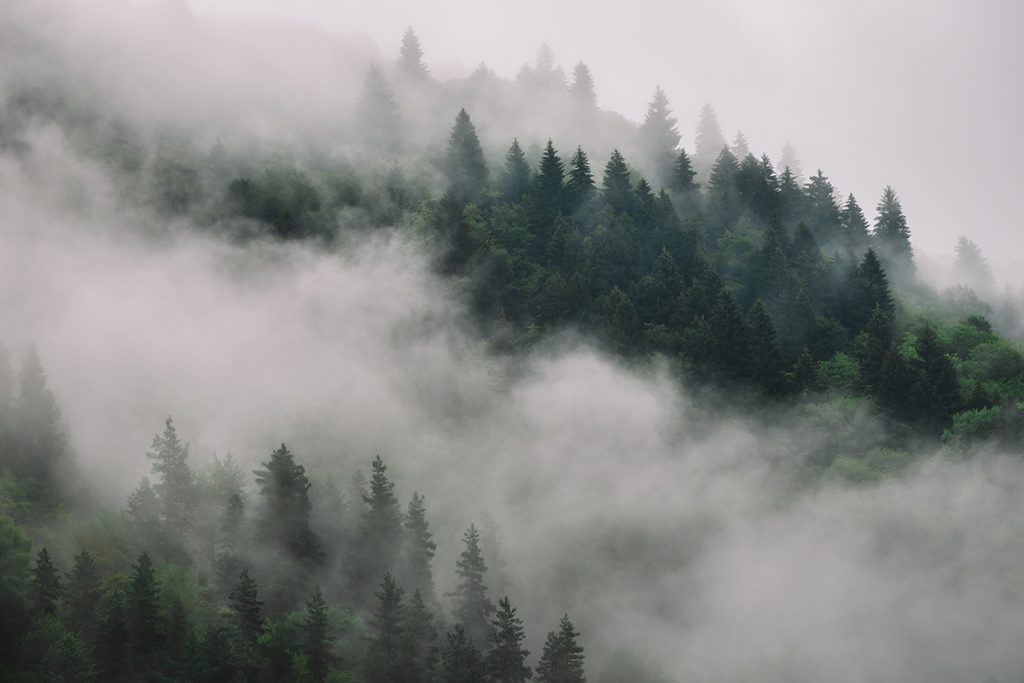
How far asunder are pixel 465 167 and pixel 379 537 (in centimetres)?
5239

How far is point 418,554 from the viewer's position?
7638cm

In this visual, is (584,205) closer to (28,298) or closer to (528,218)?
(528,218)

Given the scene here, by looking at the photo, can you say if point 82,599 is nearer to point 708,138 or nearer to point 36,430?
point 36,430

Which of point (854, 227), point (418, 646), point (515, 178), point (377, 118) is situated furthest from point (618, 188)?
point (418, 646)

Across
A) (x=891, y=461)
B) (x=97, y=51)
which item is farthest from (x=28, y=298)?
(x=891, y=461)

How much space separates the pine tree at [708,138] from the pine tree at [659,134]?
702 cm

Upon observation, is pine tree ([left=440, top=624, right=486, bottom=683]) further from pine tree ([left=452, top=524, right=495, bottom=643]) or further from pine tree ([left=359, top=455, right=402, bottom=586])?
pine tree ([left=359, top=455, right=402, bottom=586])

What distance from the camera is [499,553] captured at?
83938mm

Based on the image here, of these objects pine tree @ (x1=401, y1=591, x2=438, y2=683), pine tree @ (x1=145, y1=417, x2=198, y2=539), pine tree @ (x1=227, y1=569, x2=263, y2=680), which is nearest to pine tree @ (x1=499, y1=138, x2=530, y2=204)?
pine tree @ (x1=145, y1=417, x2=198, y2=539)

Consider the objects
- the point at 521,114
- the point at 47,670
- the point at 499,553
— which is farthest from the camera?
the point at 521,114

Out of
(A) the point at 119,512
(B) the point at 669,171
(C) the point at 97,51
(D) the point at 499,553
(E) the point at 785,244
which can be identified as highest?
(C) the point at 97,51

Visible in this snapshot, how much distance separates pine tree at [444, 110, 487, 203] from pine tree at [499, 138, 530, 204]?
237 centimetres

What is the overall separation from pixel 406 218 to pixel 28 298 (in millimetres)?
39632

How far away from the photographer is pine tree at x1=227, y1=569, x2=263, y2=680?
6738cm
